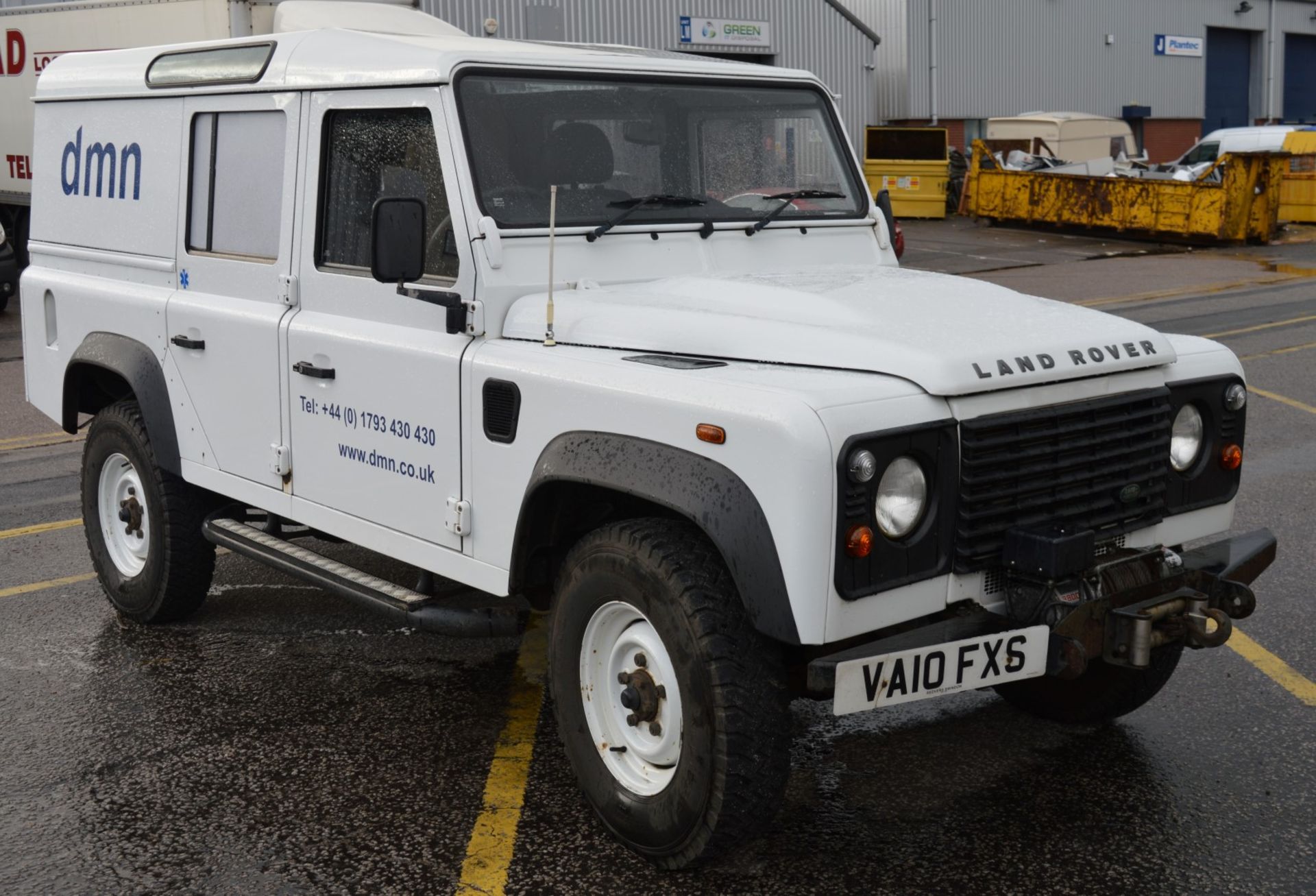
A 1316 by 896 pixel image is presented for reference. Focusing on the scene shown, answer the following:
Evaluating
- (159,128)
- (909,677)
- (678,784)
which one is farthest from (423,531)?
(159,128)

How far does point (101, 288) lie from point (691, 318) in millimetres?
3071

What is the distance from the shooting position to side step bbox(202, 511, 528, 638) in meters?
4.35

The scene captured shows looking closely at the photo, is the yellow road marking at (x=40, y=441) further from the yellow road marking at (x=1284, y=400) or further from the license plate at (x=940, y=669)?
the yellow road marking at (x=1284, y=400)

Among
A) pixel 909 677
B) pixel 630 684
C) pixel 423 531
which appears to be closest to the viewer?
pixel 909 677

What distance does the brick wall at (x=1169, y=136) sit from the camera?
4050 cm

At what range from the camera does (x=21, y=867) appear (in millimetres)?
3922

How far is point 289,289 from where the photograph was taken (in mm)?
5012

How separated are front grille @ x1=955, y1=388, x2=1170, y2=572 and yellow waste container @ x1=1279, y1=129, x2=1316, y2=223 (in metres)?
25.2

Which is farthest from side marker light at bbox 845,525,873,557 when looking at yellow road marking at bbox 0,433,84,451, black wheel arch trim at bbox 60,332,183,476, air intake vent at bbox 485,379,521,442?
yellow road marking at bbox 0,433,84,451

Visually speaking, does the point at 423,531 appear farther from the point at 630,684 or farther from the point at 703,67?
the point at 703,67

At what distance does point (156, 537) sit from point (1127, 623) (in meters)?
3.86

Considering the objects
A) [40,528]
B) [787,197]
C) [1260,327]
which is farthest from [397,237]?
[1260,327]

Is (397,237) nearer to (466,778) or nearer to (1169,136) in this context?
(466,778)

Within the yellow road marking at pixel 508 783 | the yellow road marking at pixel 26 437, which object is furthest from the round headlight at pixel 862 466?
the yellow road marking at pixel 26 437
